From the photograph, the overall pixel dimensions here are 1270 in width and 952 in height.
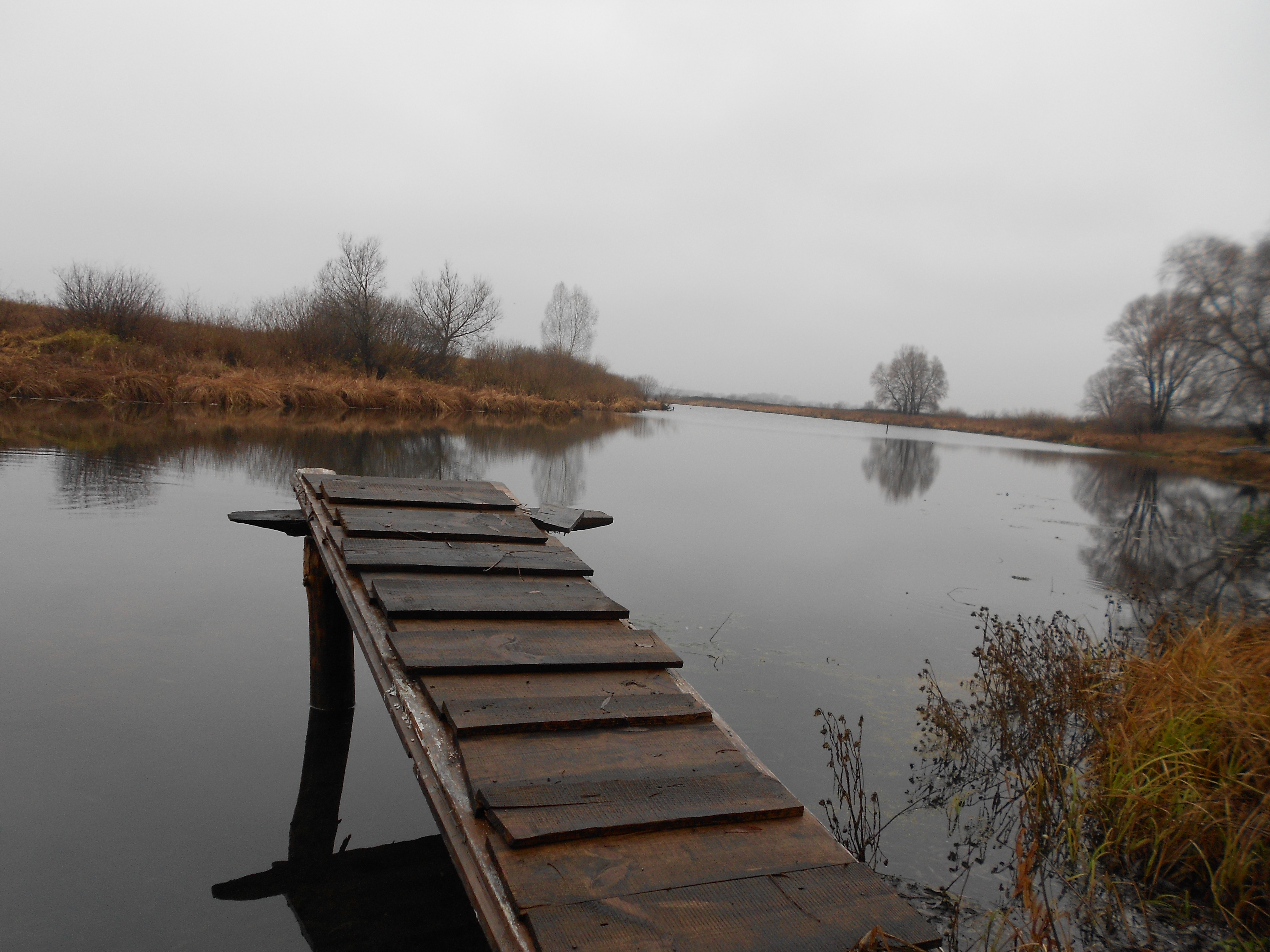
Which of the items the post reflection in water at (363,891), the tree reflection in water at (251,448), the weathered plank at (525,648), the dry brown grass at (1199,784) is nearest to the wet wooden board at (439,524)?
the weathered plank at (525,648)

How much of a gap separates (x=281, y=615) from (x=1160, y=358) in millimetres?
47795

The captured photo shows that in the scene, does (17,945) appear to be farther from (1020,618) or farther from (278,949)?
(1020,618)

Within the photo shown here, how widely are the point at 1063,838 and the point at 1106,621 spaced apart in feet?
15.7

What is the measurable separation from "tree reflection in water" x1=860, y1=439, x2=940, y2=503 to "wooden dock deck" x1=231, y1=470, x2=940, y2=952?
13074mm

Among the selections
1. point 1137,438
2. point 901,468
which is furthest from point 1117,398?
point 901,468

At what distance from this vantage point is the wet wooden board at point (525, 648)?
2.47 metres

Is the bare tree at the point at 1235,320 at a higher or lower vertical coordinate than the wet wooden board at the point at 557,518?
higher

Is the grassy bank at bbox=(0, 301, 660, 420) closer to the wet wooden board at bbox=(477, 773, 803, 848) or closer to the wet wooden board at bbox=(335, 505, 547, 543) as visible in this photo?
the wet wooden board at bbox=(335, 505, 547, 543)

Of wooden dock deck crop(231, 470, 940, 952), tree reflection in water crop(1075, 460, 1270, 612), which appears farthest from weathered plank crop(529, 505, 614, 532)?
tree reflection in water crop(1075, 460, 1270, 612)

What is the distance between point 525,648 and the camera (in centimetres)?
272

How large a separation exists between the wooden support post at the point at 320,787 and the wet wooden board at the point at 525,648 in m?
1.09

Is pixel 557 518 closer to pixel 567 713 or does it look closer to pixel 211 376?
pixel 567 713

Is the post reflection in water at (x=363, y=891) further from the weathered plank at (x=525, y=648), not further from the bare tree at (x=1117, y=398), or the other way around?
the bare tree at (x=1117, y=398)

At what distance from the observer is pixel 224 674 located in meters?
4.38
